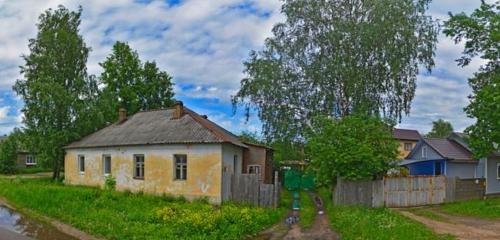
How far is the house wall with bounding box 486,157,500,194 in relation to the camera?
33156mm

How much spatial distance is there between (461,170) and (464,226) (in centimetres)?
1932

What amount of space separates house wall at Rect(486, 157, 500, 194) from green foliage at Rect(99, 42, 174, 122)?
1096 inches

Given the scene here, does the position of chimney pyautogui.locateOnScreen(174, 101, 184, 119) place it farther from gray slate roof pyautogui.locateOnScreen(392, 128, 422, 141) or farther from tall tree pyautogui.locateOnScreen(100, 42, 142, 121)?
gray slate roof pyautogui.locateOnScreen(392, 128, 422, 141)

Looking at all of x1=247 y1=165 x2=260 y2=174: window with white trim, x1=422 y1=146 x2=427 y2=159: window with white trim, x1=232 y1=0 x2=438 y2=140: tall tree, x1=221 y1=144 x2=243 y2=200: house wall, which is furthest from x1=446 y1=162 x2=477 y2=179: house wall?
x1=221 y1=144 x2=243 y2=200: house wall

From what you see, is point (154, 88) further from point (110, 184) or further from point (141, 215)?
point (141, 215)

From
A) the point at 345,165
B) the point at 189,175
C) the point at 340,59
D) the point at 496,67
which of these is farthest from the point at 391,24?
the point at 189,175

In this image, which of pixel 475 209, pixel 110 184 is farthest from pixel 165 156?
pixel 475 209

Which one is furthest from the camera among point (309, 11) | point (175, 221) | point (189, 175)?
point (309, 11)

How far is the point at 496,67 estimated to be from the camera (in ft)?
86.8

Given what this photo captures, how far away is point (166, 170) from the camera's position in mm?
23609

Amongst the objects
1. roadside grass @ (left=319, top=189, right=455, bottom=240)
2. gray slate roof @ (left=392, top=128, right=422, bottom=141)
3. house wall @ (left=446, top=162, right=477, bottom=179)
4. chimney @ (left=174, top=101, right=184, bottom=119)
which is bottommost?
roadside grass @ (left=319, top=189, right=455, bottom=240)

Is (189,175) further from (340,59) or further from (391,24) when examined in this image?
(391,24)

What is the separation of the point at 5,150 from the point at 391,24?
41.0 metres

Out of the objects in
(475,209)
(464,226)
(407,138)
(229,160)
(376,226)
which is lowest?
(475,209)
